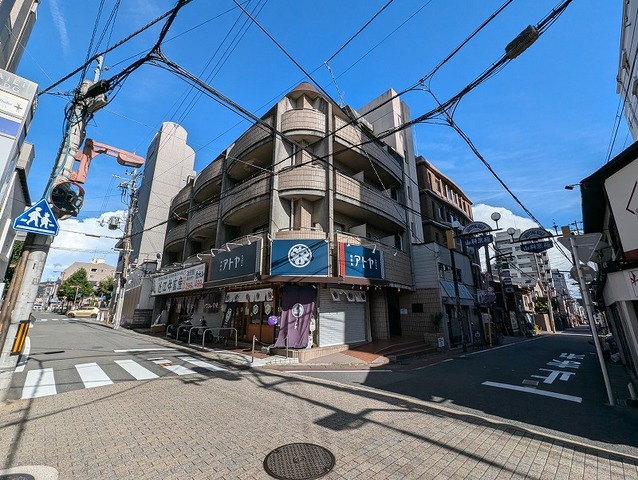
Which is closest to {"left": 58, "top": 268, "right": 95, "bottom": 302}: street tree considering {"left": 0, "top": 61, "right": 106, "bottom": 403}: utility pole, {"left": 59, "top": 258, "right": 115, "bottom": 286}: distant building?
{"left": 59, "top": 258, "right": 115, "bottom": 286}: distant building

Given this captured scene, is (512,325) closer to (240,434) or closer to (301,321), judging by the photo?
(301,321)

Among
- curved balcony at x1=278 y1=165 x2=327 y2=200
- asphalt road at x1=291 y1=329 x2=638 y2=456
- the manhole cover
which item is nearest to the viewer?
the manhole cover

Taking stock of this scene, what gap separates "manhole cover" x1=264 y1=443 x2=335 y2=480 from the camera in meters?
3.39

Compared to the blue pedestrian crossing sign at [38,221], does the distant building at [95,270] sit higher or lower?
higher

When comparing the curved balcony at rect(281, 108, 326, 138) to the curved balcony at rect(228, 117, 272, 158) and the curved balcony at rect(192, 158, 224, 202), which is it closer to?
the curved balcony at rect(228, 117, 272, 158)

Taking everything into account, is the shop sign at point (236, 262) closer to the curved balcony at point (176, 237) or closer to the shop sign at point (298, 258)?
the shop sign at point (298, 258)

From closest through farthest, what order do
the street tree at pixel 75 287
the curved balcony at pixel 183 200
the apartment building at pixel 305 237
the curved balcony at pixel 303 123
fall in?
the apartment building at pixel 305 237, the curved balcony at pixel 303 123, the curved balcony at pixel 183 200, the street tree at pixel 75 287

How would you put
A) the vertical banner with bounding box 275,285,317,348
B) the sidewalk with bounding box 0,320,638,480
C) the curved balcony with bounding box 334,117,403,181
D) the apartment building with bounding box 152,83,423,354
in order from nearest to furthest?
the sidewalk with bounding box 0,320,638,480
the vertical banner with bounding box 275,285,317,348
the apartment building with bounding box 152,83,423,354
the curved balcony with bounding box 334,117,403,181

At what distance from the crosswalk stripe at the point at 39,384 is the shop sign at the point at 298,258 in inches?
311

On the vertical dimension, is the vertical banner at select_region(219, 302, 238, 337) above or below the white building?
below

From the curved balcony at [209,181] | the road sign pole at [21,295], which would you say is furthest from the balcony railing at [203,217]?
the road sign pole at [21,295]

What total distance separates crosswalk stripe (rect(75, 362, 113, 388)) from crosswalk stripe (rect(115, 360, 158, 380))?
26.1 inches

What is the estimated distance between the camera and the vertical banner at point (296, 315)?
12641 mm

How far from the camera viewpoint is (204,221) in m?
20.6
